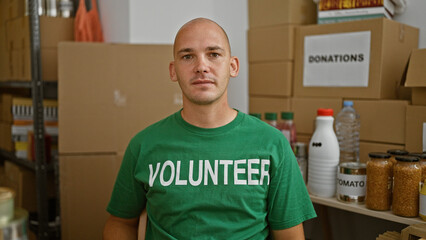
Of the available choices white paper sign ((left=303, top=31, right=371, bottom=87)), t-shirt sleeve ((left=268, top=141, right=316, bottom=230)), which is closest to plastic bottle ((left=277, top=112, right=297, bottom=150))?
white paper sign ((left=303, top=31, right=371, bottom=87))

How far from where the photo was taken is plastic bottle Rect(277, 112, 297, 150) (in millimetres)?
1734

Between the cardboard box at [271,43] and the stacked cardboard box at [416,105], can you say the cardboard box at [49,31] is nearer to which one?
the cardboard box at [271,43]

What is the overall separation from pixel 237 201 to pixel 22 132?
185 centimetres

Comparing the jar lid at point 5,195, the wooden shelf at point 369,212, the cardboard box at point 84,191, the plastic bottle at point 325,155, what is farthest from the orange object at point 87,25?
the jar lid at point 5,195

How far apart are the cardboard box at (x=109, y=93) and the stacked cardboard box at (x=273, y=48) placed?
18.7 inches

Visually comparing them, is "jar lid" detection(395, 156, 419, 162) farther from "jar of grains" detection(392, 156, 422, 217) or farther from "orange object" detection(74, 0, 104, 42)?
"orange object" detection(74, 0, 104, 42)

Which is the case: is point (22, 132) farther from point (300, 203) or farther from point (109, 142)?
point (300, 203)

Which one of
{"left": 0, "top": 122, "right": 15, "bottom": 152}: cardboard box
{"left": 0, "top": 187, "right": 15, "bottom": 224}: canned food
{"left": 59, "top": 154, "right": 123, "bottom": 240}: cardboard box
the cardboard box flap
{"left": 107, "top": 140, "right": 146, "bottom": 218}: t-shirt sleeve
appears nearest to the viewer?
{"left": 0, "top": 187, "right": 15, "bottom": 224}: canned food

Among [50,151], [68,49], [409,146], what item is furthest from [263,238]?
[50,151]

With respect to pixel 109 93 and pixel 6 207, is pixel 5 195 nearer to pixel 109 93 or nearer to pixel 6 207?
pixel 6 207

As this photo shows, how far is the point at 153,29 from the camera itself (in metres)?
2.05

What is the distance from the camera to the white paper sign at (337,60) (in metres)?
1.68

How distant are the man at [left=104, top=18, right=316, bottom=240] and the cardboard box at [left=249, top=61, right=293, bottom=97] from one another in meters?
0.78

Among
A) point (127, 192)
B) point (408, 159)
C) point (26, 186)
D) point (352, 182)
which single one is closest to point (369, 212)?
point (352, 182)
